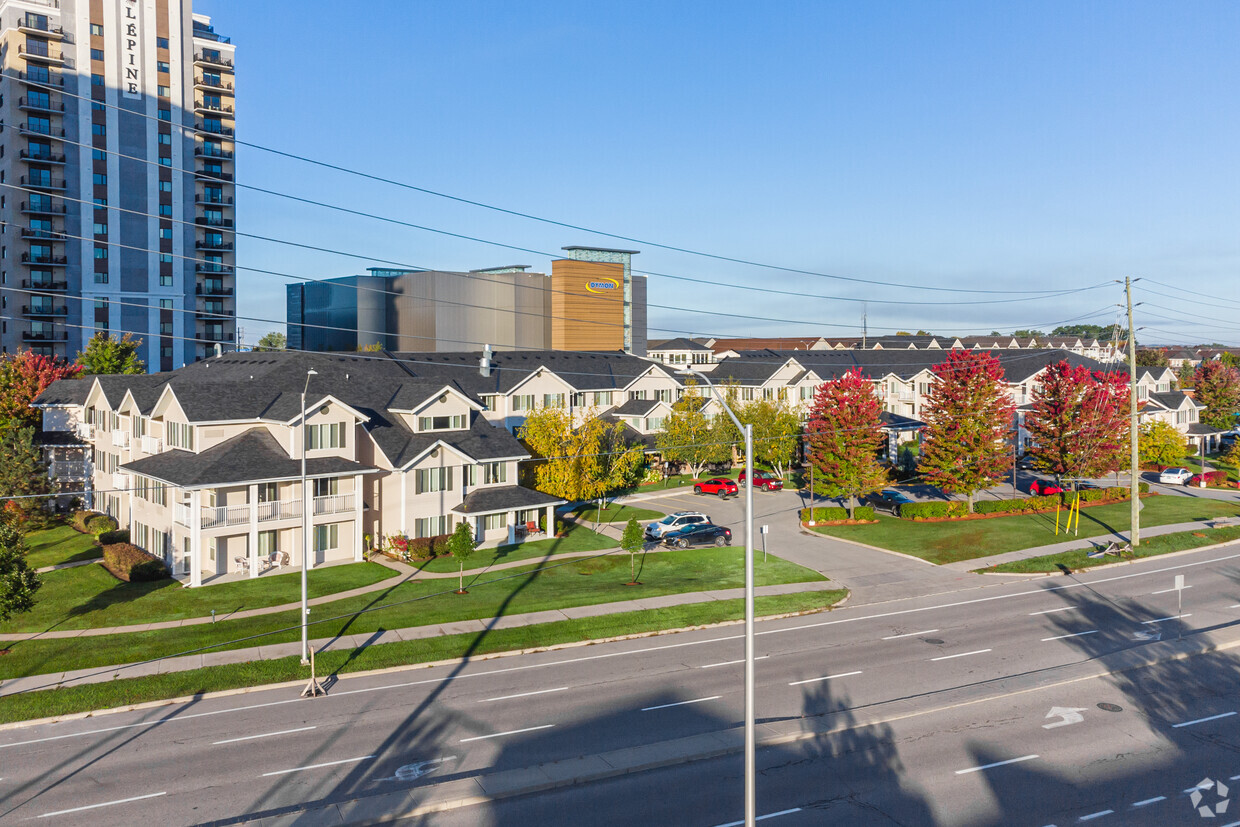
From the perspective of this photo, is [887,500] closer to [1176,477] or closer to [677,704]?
[1176,477]

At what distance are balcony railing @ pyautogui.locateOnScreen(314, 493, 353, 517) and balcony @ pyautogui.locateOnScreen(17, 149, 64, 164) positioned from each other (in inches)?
2706

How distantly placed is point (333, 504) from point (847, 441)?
3051cm

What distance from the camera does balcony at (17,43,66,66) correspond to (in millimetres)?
87062

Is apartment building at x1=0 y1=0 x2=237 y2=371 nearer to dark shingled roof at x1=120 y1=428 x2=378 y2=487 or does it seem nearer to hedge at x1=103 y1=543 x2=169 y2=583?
dark shingled roof at x1=120 y1=428 x2=378 y2=487

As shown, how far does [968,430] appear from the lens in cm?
5441

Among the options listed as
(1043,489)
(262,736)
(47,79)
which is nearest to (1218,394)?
(1043,489)


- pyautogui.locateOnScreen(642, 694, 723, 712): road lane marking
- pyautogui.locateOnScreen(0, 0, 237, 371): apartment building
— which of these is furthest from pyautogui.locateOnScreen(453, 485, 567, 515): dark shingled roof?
pyautogui.locateOnScreen(0, 0, 237, 371): apartment building

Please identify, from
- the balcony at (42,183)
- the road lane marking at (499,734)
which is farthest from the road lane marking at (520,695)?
the balcony at (42,183)

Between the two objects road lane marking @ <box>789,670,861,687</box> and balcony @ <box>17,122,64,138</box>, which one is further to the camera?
balcony @ <box>17,122,64,138</box>

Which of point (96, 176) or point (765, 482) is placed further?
point (96, 176)

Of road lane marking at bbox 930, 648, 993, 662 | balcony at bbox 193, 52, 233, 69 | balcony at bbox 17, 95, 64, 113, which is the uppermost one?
balcony at bbox 193, 52, 233, 69

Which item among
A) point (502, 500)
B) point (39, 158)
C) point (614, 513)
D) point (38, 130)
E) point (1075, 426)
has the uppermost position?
point (38, 130)

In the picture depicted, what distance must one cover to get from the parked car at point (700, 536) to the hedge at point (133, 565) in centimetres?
2529

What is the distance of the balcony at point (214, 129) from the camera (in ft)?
329
